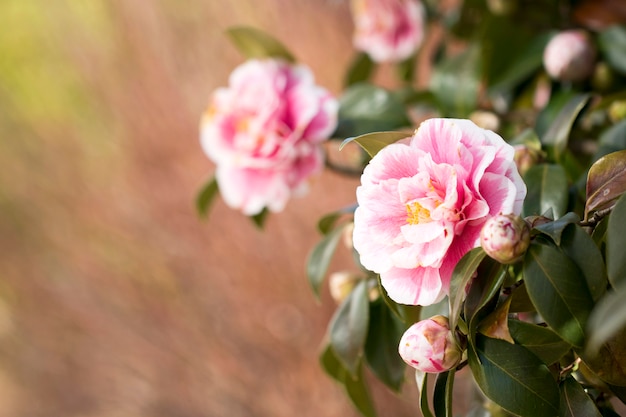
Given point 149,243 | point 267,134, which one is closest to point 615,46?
point 267,134

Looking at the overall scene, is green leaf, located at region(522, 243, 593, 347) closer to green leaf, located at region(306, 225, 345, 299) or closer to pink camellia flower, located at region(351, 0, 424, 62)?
green leaf, located at region(306, 225, 345, 299)

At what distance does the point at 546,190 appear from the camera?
419mm

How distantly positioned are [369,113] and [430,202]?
0.98ft

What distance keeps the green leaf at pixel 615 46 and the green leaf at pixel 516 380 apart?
363mm

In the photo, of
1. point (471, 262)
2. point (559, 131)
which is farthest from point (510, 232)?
point (559, 131)

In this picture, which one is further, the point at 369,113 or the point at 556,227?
the point at 369,113

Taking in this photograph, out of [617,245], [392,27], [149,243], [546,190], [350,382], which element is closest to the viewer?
[617,245]

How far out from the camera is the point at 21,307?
58.8 inches

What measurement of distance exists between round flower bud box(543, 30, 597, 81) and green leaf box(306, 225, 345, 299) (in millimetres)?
238

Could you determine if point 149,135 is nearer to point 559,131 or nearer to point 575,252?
point 559,131

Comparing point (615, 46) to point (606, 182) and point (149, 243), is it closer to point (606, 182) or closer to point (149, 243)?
point (606, 182)

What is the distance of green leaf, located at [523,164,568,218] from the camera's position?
41cm

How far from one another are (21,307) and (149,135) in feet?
1.57

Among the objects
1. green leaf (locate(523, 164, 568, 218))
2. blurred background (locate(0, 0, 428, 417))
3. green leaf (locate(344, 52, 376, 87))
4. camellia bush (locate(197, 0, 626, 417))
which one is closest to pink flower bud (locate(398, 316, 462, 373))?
camellia bush (locate(197, 0, 626, 417))
